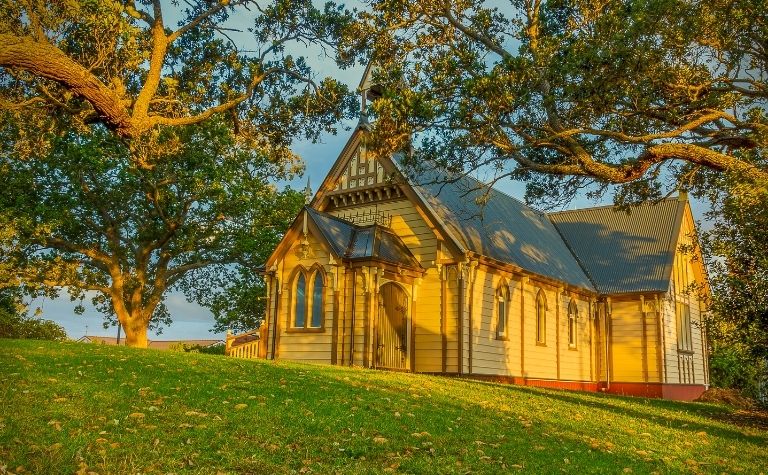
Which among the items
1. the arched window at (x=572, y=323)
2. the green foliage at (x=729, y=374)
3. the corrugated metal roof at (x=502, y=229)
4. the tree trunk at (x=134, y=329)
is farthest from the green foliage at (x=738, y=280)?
the tree trunk at (x=134, y=329)

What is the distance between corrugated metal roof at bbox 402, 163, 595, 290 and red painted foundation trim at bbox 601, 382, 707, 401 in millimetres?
4923

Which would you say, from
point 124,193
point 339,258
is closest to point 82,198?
point 124,193

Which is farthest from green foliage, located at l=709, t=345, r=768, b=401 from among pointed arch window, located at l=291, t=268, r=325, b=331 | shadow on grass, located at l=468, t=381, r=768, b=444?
pointed arch window, located at l=291, t=268, r=325, b=331

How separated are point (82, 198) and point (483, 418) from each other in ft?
79.5

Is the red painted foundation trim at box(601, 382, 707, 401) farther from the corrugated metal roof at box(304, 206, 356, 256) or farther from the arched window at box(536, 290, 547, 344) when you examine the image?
the corrugated metal roof at box(304, 206, 356, 256)

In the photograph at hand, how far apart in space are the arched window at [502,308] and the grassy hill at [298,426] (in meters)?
9.40

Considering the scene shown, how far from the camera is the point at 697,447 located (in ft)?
42.3

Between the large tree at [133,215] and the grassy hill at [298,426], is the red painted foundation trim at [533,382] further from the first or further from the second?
the large tree at [133,215]

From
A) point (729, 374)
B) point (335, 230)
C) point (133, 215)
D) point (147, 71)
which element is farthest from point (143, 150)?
point (729, 374)

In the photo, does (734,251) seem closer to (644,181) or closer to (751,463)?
(644,181)

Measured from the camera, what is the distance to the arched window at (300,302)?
25.0 meters

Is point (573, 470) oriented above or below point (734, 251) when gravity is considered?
below

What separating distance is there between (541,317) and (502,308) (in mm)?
3411

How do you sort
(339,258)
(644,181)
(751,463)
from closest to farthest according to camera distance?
(751,463) → (644,181) → (339,258)
